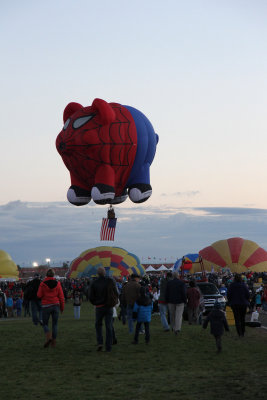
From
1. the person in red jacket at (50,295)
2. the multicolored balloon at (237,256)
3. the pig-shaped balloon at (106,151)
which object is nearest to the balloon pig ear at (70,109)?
the pig-shaped balloon at (106,151)

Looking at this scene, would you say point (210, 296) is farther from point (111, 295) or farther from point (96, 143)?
point (111, 295)

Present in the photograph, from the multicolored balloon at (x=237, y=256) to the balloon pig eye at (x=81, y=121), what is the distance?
43.7 meters

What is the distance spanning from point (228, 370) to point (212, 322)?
2217 millimetres

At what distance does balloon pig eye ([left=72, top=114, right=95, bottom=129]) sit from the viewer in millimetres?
23734

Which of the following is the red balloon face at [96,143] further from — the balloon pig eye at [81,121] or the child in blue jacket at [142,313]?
the child in blue jacket at [142,313]

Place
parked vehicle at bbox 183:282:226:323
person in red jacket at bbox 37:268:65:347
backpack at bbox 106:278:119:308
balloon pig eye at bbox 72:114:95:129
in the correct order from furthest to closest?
balloon pig eye at bbox 72:114:95:129
parked vehicle at bbox 183:282:226:323
person in red jacket at bbox 37:268:65:347
backpack at bbox 106:278:119:308

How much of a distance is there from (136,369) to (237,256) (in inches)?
2222

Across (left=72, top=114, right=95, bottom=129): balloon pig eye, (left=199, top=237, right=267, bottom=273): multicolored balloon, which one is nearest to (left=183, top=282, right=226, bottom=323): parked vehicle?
(left=72, top=114, right=95, bottom=129): balloon pig eye

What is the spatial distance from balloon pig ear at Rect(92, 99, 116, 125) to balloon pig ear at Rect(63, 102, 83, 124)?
2.99 meters

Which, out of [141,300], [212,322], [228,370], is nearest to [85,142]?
[141,300]

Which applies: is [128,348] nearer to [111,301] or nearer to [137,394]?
[111,301]

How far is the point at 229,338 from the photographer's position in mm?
14375

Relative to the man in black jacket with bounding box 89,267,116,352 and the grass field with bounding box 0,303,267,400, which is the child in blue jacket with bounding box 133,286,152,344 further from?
the man in black jacket with bounding box 89,267,116,352

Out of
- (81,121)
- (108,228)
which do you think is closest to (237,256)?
(108,228)
